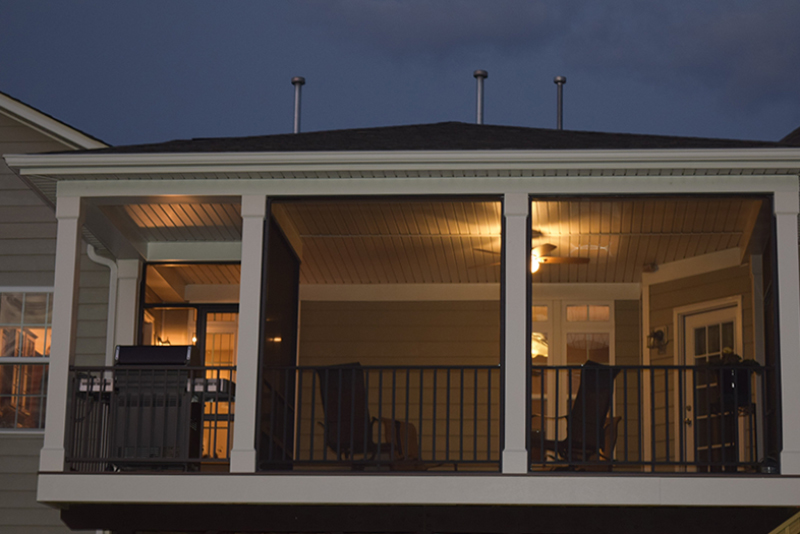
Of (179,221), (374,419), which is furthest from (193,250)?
(374,419)

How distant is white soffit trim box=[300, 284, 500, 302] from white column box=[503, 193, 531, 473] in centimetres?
391

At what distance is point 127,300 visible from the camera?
30.3ft

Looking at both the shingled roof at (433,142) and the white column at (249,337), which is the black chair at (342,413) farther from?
the shingled roof at (433,142)

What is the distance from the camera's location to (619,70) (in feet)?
315

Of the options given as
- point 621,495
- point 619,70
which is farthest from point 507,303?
point 619,70

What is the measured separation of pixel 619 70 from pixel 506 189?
93.5 metres

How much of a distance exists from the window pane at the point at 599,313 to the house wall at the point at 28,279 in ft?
16.6

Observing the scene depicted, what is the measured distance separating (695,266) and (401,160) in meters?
4.13

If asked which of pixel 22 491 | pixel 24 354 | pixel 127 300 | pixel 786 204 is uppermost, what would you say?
pixel 786 204

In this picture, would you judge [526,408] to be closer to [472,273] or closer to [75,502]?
[75,502]

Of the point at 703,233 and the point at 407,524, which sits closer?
the point at 407,524

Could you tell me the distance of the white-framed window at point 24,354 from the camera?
30.1ft

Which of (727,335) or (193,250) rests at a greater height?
(193,250)

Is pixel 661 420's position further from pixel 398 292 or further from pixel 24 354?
pixel 24 354
